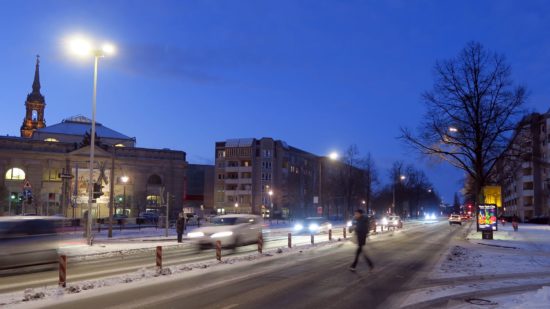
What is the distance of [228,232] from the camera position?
81.8 feet

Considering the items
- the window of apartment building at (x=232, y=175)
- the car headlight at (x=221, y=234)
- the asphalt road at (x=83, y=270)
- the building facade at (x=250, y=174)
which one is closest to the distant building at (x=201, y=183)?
the building facade at (x=250, y=174)

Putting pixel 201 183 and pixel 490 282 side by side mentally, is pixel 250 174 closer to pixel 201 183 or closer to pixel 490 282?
pixel 201 183

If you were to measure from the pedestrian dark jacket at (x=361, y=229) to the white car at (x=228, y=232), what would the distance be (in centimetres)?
897

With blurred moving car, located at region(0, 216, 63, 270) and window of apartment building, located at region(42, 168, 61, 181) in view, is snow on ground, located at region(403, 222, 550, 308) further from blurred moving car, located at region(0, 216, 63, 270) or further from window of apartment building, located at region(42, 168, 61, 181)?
window of apartment building, located at region(42, 168, 61, 181)

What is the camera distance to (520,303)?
994 centimetres

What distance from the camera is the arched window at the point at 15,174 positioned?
8644 centimetres

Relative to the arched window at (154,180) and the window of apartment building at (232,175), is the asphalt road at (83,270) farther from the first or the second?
the window of apartment building at (232,175)

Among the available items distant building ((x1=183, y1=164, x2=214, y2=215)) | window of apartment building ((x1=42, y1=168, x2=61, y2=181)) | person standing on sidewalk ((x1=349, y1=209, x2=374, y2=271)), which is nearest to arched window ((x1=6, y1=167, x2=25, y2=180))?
window of apartment building ((x1=42, y1=168, x2=61, y2=181))

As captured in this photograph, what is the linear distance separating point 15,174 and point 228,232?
74254mm

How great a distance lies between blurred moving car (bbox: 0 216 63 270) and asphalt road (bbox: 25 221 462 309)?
19.2 feet

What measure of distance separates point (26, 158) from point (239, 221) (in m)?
73.2

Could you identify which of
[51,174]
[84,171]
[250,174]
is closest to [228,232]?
[84,171]

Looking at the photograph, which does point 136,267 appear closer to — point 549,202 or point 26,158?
point 26,158

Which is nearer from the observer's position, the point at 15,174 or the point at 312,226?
the point at 312,226
